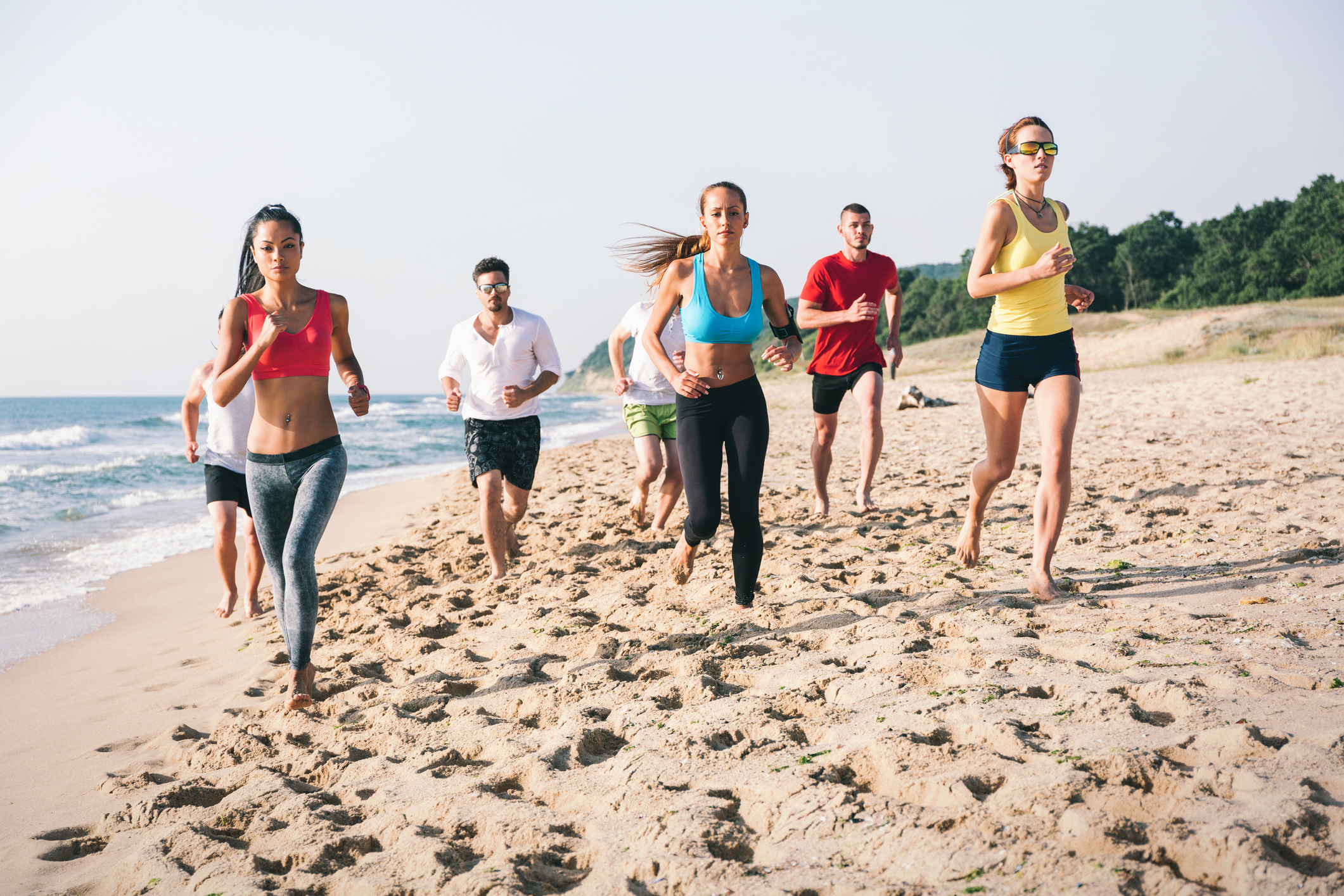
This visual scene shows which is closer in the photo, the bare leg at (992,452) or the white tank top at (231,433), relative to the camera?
the bare leg at (992,452)

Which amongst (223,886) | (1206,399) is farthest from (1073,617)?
(1206,399)

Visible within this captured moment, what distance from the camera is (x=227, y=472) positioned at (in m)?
5.52

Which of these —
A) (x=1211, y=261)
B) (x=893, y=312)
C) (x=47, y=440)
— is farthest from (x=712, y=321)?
(x=1211, y=261)

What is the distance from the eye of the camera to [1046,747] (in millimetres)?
2535

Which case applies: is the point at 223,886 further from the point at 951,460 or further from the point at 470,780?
the point at 951,460

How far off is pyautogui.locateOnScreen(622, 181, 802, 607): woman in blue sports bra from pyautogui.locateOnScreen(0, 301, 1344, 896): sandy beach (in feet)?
1.90

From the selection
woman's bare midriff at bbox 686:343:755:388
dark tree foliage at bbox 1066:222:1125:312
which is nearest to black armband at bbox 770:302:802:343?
woman's bare midriff at bbox 686:343:755:388

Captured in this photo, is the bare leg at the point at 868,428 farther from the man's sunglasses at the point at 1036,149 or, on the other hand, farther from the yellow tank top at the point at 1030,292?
the man's sunglasses at the point at 1036,149

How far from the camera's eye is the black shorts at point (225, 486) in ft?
18.0

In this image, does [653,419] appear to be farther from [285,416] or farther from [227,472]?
[285,416]

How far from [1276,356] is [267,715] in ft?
76.8

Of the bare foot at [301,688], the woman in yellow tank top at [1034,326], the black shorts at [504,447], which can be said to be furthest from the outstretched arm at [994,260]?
the bare foot at [301,688]

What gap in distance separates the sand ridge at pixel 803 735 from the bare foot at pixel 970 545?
0.55 feet

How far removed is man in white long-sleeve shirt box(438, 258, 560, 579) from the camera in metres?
5.57
